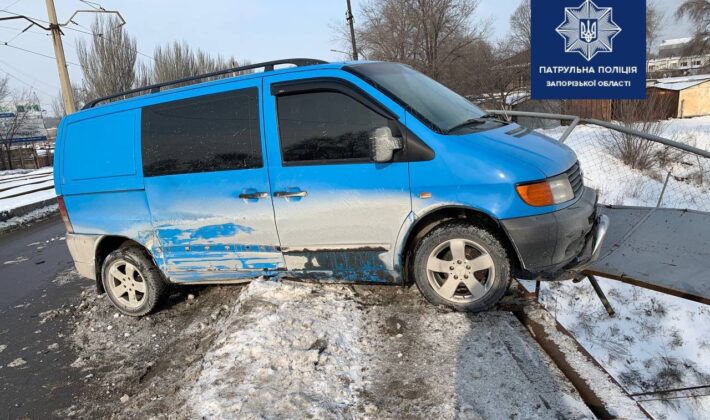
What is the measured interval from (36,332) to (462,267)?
443cm

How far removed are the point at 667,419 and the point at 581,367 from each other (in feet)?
4.42

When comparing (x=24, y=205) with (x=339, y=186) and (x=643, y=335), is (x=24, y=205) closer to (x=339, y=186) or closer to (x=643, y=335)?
(x=339, y=186)

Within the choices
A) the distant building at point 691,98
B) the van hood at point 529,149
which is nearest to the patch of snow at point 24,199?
the van hood at point 529,149

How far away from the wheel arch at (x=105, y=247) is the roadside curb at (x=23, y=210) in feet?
29.7

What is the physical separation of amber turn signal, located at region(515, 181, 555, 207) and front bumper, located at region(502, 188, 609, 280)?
100 millimetres

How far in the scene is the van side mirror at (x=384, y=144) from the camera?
10.9 feet

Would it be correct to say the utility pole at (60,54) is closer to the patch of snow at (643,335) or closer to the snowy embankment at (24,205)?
the snowy embankment at (24,205)

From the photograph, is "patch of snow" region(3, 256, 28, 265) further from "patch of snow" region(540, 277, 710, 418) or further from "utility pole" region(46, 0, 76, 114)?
"utility pole" region(46, 0, 76, 114)

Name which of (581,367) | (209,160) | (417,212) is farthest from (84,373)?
(581,367)

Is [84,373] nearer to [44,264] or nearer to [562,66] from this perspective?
[44,264]

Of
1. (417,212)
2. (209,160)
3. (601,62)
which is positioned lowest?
Result: (417,212)

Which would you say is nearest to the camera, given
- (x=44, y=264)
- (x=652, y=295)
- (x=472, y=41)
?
(x=652, y=295)

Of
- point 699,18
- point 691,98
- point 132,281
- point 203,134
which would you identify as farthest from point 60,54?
point 699,18

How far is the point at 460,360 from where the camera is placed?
3.09 metres
